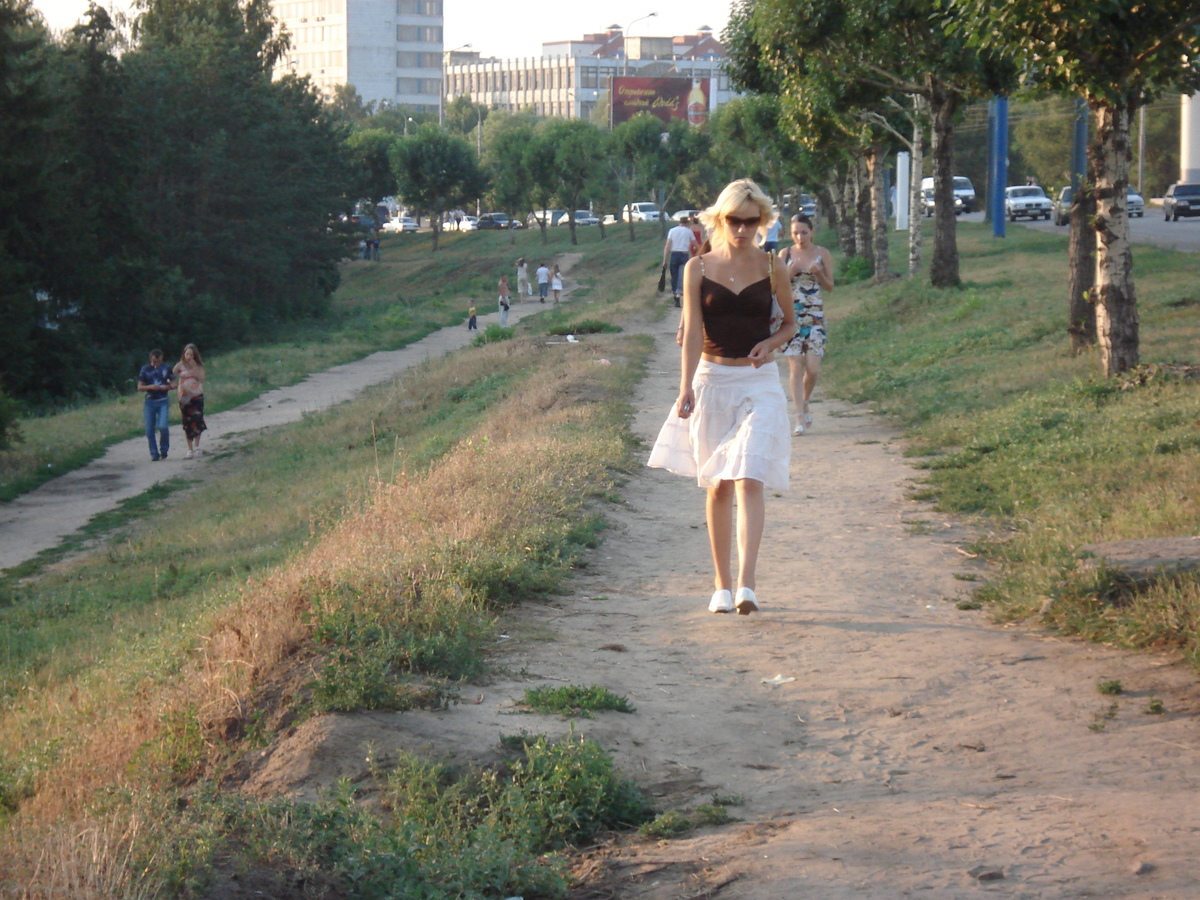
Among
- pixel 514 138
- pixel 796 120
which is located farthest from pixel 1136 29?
pixel 514 138

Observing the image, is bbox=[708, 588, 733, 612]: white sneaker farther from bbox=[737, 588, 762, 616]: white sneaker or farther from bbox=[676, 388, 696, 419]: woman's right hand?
bbox=[676, 388, 696, 419]: woman's right hand

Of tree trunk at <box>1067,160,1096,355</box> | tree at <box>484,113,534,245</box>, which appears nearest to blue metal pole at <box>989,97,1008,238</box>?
tree trunk at <box>1067,160,1096,355</box>

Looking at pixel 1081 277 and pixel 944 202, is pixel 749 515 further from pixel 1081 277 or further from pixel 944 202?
pixel 944 202

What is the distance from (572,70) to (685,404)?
176886 mm

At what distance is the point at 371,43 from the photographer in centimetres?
15612

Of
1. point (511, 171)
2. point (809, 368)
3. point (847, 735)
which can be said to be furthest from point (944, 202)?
point (511, 171)

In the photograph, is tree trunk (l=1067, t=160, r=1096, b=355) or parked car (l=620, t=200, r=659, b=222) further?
parked car (l=620, t=200, r=659, b=222)

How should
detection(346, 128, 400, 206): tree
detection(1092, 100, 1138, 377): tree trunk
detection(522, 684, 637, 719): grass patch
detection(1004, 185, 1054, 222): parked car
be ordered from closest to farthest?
detection(522, 684, 637, 719): grass patch → detection(1092, 100, 1138, 377): tree trunk → detection(1004, 185, 1054, 222): parked car → detection(346, 128, 400, 206): tree

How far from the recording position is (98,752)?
14.9ft

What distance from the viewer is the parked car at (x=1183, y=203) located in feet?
156

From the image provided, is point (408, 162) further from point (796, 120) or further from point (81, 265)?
point (796, 120)

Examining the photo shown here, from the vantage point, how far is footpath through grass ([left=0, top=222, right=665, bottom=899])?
329cm

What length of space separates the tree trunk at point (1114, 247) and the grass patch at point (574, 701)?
25.6 feet

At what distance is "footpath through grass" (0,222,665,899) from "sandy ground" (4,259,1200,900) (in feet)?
0.62
